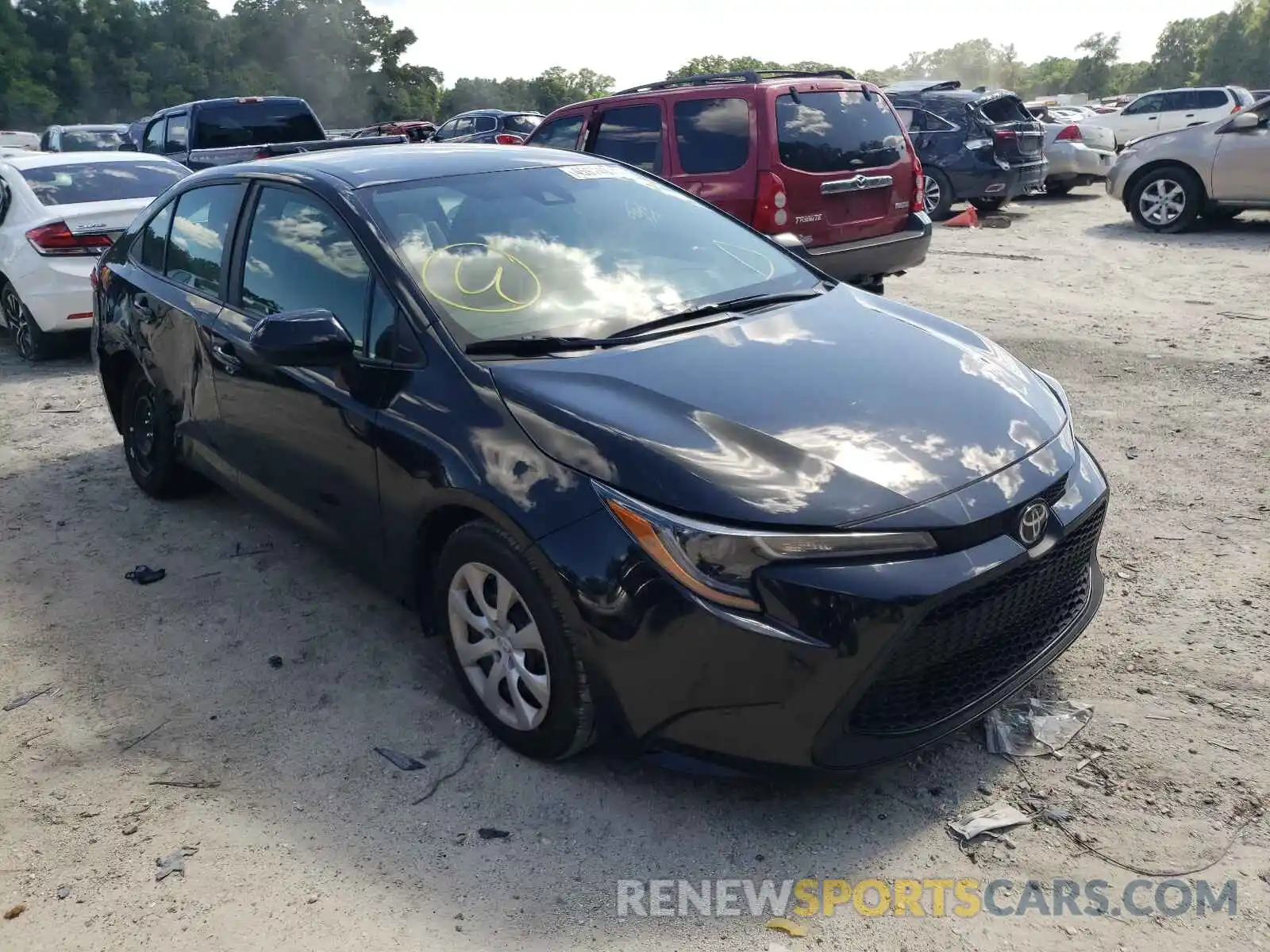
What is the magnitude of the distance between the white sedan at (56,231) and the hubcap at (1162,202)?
407 inches

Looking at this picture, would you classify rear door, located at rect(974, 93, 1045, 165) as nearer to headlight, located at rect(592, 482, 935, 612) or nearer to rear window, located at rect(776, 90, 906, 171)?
rear window, located at rect(776, 90, 906, 171)

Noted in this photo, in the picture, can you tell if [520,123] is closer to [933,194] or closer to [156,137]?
Answer: [156,137]

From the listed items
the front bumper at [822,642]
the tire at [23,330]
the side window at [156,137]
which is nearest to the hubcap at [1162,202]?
the front bumper at [822,642]

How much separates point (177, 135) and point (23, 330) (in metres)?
7.25

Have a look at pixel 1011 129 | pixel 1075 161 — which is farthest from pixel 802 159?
pixel 1075 161

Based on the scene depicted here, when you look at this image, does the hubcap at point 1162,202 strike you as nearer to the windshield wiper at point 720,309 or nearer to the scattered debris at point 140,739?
the windshield wiper at point 720,309

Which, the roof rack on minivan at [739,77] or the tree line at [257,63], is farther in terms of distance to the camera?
the tree line at [257,63]

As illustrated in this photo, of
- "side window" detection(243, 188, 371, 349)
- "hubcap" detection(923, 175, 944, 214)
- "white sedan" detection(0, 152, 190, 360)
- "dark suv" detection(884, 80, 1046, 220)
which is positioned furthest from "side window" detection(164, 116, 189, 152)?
"side window" detection(243, 188, 371, 349)

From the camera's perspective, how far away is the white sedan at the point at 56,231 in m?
8.05

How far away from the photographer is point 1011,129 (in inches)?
553

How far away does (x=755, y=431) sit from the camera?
288 cm

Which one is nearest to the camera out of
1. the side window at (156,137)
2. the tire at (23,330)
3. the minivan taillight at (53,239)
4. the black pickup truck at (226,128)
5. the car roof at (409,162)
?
the car roof at (409,162)

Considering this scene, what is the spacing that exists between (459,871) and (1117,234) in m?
12.0

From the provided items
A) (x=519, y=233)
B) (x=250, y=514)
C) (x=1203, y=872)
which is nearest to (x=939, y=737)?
(x=1203, y=872)
